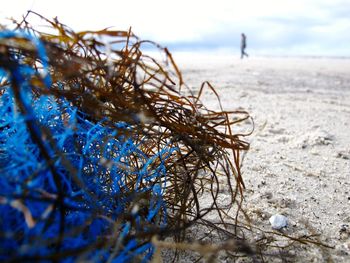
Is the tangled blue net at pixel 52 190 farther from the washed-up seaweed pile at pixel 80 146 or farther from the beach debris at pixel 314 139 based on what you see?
the beach debris at pixel 314 139

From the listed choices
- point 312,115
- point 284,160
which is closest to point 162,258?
point 284,160

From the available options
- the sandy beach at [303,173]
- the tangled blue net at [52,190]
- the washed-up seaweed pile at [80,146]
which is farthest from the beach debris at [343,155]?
the tangled blue net at [52,190]

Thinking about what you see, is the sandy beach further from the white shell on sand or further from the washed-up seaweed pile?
the washed-up seaweed pile

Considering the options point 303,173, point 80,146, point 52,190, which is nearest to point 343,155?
point 303,173

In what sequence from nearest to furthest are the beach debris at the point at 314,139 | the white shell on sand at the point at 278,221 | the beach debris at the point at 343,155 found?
the white shell on sand at the point at 278,221 → the beach debris at the point at 343,155 → the beach debris at the point at 314,139

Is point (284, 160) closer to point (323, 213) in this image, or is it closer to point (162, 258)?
point (323, 213)

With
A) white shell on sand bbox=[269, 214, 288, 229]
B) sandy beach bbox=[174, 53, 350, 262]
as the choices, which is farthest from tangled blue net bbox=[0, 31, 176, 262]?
sandy beach bbox=[174, 53, 350, 262]

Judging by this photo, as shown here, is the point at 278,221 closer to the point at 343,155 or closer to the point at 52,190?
the point at 52,190
